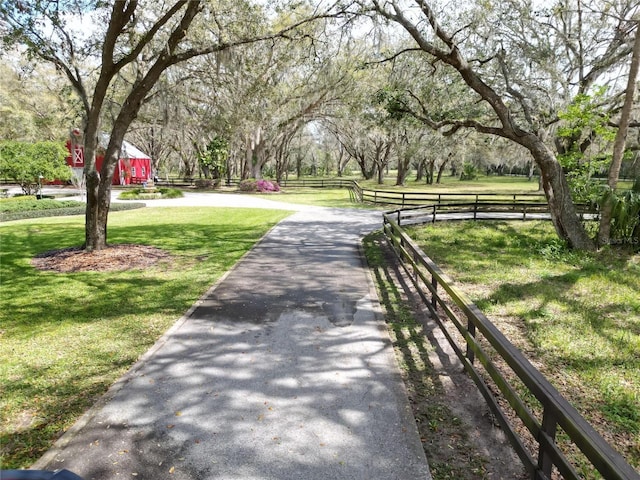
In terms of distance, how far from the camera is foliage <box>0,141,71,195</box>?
25828 mm

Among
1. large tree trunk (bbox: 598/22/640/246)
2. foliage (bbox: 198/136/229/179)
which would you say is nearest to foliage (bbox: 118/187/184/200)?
foliage (bbox: 198/136/229/179)

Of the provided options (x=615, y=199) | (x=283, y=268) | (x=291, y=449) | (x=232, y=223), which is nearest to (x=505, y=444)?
(x=291, y=449)

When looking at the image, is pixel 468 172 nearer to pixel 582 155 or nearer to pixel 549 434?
pixel 582 155

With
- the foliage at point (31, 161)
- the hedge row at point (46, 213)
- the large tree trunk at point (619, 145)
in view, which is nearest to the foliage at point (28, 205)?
the hedge row at point (46, 213)

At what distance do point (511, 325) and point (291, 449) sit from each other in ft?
15.4

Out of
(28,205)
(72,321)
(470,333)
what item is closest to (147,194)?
(28,205)

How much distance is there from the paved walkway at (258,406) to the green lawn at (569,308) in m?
2.15

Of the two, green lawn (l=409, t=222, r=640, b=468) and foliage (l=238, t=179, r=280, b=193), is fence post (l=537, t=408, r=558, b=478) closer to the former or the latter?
green lawn (l=409, t=222, r=640, b=468)

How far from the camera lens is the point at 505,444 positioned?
3.71m

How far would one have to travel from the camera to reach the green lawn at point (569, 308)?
4598 mm

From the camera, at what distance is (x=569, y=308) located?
295 inches

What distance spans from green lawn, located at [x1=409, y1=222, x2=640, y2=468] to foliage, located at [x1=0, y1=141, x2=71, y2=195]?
25651 millimetres

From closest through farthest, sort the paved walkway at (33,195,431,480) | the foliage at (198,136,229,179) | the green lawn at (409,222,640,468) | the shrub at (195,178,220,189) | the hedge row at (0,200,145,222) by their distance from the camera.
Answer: the paved walkway at (33,195,431,480), the green lawn at (409,222,640,468), the hedge row at (0,200,145,222), the foliage at (198,136,229,179), the shrub at (195,178,220,189)

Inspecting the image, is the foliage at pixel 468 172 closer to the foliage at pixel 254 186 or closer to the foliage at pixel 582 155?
the foliage at pixel 254 186
